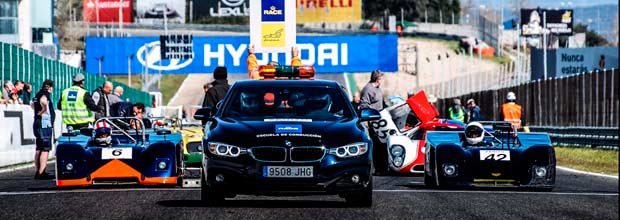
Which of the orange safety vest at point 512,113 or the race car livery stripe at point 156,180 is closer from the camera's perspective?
the race car livery stripe at point 156,180

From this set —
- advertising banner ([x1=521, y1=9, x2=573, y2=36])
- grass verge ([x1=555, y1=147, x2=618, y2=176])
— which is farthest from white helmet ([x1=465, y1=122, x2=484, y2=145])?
advertising banner ([x1=521, y1=9, x2=573, y2=36])

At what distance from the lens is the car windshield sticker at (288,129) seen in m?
12.6

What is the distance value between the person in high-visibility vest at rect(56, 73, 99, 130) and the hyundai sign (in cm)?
3710

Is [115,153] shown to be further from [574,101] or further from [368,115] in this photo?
[574,101]

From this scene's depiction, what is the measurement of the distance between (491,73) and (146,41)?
1992cm

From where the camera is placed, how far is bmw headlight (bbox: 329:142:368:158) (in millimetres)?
12578

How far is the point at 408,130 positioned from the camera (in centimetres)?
2000

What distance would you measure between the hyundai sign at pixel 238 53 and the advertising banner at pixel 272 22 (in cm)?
3704

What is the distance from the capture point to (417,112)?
19844 millimetres

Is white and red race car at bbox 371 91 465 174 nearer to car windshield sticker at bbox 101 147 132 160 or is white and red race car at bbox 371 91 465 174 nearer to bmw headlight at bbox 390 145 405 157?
bmw headlight at bbox 390 145 405 157

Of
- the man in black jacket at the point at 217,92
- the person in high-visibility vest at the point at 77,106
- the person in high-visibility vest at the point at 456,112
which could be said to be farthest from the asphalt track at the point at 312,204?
the person in high-visibility vest at the point at 456,112

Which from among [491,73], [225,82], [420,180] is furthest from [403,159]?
[491,73]

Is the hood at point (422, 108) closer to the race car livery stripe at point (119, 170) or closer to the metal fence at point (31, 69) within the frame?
the race car livery stripe at point (119, 170)

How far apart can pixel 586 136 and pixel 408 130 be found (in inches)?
539
